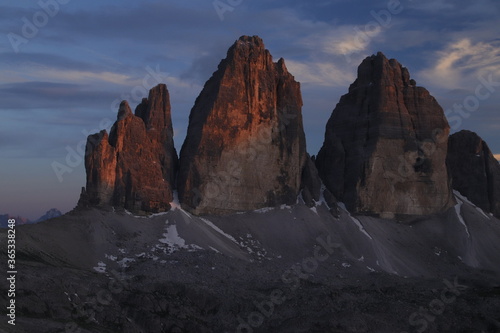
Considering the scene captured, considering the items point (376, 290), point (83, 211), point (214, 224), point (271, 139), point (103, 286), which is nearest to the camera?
point (103, 286)

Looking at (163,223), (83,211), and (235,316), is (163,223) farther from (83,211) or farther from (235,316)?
(235,316)

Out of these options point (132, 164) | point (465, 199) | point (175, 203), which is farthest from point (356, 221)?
point (132, 164)

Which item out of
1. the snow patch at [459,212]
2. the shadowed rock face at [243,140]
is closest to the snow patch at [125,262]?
the shadowed rock face at [243,140]

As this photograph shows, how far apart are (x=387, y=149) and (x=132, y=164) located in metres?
48.3

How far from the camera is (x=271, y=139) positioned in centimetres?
11600

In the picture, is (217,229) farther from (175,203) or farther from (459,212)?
(459,212)

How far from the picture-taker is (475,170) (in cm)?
13862

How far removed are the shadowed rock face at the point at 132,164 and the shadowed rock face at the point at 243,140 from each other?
433 cm

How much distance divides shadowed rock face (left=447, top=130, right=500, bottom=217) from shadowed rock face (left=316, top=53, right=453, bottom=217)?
9.32 metres

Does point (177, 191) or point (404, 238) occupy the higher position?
point (177, 191)

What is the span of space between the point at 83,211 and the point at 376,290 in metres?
41.0

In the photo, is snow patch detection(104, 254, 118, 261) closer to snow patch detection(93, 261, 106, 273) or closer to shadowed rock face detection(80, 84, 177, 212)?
snow patch detection(93, 261, 106, 273)

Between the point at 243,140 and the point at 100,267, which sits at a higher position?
the point at 243,140

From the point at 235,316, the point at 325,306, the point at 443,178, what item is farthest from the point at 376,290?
the point at 443,178
